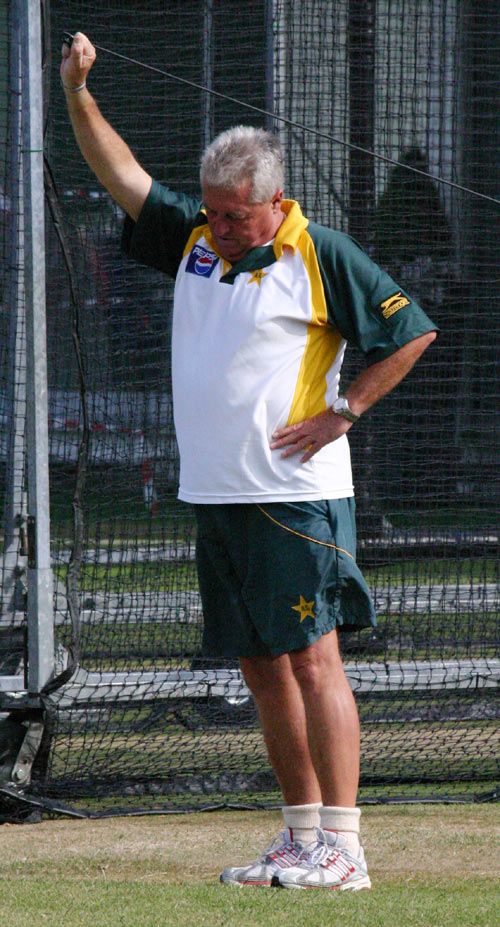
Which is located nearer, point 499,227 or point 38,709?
point 38,709

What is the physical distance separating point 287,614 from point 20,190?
2.29m

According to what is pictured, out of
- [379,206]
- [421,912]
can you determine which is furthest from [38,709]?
[379,206]

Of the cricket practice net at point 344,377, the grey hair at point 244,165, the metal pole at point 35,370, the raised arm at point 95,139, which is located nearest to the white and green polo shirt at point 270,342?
the grey hair at point 244,165

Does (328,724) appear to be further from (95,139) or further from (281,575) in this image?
(95,139)

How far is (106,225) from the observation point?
547cm

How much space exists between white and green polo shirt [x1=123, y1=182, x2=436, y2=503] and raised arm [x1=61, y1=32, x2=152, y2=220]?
10.1 inches

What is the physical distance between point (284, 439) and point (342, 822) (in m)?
0.91

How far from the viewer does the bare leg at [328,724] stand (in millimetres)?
3172

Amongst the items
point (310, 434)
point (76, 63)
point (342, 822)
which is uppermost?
point (76, 63)

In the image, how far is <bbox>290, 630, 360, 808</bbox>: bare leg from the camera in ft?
10.4

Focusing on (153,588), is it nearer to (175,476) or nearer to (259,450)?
(175,476)

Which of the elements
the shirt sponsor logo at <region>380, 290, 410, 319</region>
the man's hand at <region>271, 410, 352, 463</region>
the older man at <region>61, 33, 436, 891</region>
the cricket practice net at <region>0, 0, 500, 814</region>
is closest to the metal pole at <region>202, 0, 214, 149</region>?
the cricket practice net at <region>0, 0, 500, 814</region>

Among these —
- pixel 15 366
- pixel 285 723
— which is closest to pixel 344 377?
pixel 15 366

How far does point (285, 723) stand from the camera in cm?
326
